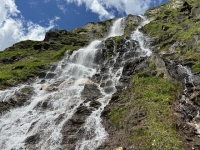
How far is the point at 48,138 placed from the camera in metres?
20.5

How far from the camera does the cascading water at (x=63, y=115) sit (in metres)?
19.9

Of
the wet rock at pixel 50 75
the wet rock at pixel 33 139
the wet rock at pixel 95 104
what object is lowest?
the wet rock at pixel 33 139

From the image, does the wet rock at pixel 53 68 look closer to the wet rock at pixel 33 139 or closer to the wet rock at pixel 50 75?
the wet rock at pixel 50 75

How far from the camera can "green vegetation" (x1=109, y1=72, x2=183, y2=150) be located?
16202 millimetres

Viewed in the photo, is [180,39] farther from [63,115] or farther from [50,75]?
[63,115]

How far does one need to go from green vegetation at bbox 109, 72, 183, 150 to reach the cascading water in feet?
7.54

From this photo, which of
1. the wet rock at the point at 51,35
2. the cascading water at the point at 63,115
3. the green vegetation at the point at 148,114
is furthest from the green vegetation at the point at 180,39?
the wet rock at the point at 51,35

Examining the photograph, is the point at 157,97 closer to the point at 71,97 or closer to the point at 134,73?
the point at 134,73

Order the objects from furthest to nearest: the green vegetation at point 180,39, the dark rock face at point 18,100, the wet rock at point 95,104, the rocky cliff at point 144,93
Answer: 1. the green vegetation at point 180,39
2. the dark rock face at point 18,100
3. the wet rock at point 95,104
4. the rocky cliff at point 144,93

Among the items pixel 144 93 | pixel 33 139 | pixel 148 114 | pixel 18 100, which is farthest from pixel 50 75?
pixel 148 114

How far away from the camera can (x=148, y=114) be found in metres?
19.5

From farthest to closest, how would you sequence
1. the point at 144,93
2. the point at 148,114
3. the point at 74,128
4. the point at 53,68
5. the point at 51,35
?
the point at 51,35
the point at 53,68
the point at 144,93
the point at 74,128
the point at 148,114

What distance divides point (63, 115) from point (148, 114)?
8637mm

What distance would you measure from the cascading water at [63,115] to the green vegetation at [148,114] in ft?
7.54
